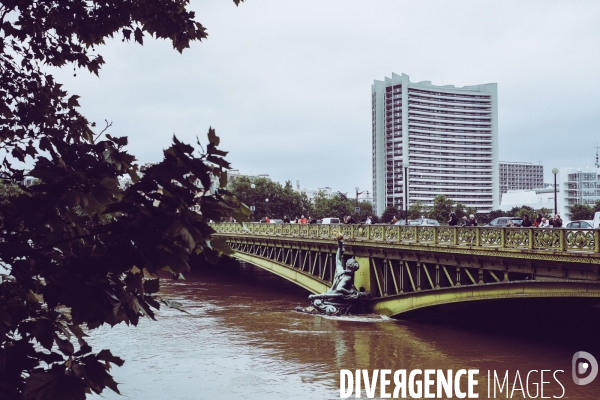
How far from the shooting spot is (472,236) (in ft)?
65.7

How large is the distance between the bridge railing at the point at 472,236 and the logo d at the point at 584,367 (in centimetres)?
366

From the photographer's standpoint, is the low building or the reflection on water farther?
the low building

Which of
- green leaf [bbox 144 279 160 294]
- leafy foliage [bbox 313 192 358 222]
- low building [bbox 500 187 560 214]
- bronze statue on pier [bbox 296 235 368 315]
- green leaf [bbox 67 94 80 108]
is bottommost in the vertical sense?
bronze statue on pier [bbox 296 235 368 315]

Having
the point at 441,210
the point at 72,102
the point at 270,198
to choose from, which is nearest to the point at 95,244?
the point at 72,102

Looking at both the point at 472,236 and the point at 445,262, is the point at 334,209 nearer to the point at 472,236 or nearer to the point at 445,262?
the point at 445,262

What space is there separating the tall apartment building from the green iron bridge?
4700 inches

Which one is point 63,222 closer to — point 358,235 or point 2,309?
point 2,309

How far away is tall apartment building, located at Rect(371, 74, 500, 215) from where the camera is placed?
155375 millimetres

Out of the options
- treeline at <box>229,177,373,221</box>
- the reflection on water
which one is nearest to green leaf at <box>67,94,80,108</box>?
the reflection on water

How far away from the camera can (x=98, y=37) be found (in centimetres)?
570

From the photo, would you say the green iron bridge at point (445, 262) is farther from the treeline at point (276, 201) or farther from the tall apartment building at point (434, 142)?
the tall apartment building at point (434, 142)

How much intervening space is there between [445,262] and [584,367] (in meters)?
5.28

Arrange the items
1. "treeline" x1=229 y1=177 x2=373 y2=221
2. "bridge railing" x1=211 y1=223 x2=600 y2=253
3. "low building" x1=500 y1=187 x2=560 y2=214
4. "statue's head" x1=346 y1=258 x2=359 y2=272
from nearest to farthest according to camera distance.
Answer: "bridge railing" x1=211 y1=223 x2=600 y2=253 → "statue's head" x1=346 y1=258 x2=359 y2=272 → "treeline" x1=229 y1=177 x2=373 y2=221 → "low building" x1=500 y1=187 x2=560 y2=214

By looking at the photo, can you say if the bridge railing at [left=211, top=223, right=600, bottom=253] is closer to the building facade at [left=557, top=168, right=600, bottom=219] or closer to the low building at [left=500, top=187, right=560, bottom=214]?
the low building at [left=500, top=187, right=560, bottom=214]
